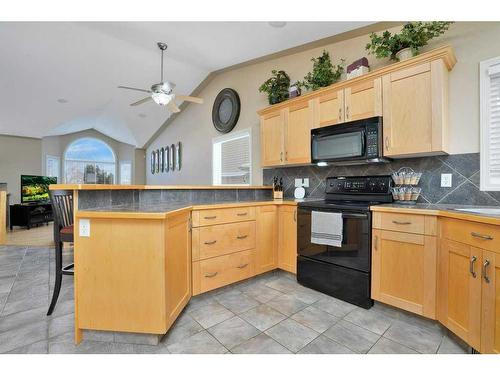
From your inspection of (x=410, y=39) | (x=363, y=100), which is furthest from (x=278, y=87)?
(x=410, y=39)

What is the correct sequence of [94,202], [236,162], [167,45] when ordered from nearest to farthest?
[94,202] → [167,45] → [236,162]

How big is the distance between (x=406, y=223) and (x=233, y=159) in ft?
9.75

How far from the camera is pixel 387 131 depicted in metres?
2.09

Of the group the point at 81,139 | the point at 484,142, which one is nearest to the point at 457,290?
the point at 484,142

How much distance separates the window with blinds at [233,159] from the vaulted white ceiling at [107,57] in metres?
1.24

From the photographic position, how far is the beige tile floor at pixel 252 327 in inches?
59.6

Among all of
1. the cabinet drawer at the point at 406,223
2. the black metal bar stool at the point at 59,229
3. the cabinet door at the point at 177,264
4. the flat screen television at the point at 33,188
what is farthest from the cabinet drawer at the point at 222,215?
the flat screen television at the point at 33,188

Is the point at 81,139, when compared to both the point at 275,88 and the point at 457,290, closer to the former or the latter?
the point at 275,88

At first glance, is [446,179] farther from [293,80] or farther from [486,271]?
[293,80]

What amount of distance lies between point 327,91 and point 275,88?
88cm

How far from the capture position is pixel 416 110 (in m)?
1.93

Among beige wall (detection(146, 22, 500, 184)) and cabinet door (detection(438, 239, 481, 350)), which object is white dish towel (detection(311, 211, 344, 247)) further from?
beige wall (detection(146, 22, 500, 184))

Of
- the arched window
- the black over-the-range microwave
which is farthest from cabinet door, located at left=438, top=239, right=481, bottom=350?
the arched window
